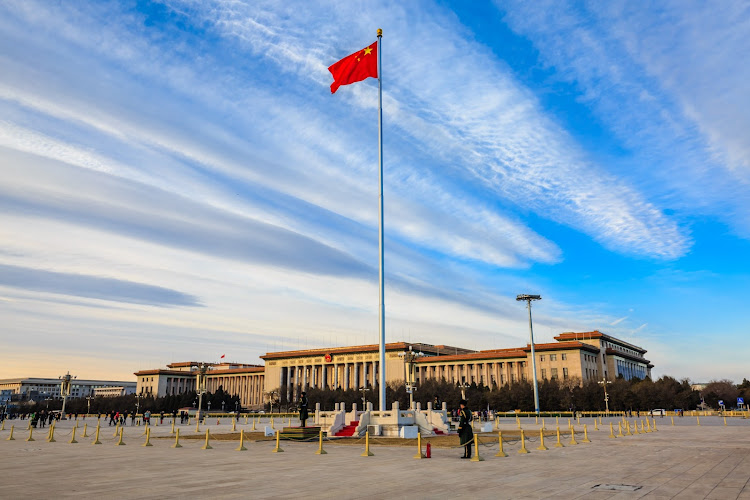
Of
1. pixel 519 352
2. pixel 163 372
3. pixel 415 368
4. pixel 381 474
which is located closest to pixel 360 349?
pixel 415 368

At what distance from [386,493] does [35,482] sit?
9.12m

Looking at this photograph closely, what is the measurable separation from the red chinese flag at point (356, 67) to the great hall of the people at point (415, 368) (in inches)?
3484


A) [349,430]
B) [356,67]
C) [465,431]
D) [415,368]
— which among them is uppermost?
[356,67]

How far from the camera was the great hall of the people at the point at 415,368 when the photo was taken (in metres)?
130

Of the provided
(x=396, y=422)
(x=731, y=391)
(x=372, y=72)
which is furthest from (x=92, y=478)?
(x=731, y=391)

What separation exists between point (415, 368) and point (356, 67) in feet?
414

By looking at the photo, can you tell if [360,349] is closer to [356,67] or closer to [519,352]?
[519,352]

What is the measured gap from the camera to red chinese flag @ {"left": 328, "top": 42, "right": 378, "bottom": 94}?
106ft

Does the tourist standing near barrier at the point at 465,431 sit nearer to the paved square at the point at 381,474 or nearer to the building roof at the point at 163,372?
the paved square at the point at 381,474

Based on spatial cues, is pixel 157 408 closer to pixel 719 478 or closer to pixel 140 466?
pixel 140 466

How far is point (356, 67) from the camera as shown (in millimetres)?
32406

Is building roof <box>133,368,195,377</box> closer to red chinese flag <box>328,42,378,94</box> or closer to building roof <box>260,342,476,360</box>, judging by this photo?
building roof <box>260,342,476,360</box>

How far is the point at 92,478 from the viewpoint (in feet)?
47.8

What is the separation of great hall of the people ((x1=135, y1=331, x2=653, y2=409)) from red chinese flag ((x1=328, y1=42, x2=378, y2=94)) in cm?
8850
